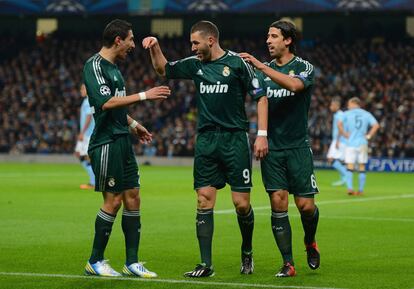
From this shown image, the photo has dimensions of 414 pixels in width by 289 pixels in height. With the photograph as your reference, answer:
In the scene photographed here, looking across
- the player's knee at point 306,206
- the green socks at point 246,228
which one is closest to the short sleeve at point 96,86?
the green socks at point 246,228

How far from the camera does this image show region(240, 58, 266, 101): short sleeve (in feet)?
34.3

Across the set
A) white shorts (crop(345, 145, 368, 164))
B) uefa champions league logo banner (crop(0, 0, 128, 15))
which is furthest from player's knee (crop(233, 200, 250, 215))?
uefa champions league logo banner (crop(0, 0, 128, 15))

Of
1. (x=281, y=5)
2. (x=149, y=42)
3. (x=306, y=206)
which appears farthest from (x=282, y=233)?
(x=281, y=5)

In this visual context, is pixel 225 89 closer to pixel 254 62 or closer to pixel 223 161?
pixel 254 62

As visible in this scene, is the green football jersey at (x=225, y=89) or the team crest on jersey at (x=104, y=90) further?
the green football jersey at (x=225, y=89)

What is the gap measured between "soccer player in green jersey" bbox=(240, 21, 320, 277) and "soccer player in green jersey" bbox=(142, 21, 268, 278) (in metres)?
0.27

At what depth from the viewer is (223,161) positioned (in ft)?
34.5

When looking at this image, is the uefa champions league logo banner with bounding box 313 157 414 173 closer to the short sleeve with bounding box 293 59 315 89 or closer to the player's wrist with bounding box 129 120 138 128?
the short sleeve with bounding box 293 59 315 89

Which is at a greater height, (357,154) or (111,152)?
(111,152)

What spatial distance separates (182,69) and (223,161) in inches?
42.0

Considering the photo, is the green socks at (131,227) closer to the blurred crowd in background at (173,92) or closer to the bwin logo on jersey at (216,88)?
the bwin logo on jersey at (216,88)

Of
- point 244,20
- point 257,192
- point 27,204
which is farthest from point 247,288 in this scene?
point 244,20

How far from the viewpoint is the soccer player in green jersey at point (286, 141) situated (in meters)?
10.7

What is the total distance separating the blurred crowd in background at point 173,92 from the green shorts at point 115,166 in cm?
3006
